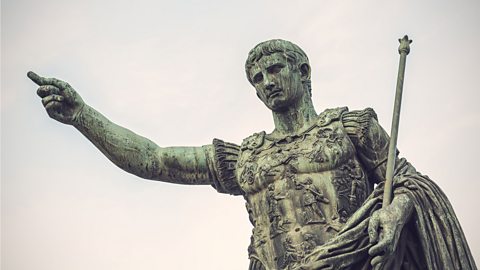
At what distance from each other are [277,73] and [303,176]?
1.24m

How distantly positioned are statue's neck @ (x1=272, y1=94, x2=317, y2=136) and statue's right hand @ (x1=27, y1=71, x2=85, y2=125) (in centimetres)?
224

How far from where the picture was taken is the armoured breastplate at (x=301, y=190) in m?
15.6

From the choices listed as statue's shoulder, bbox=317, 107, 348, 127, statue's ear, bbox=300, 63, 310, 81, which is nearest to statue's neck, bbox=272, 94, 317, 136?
statue's shoulder, bbox=317, 107, 348, 127

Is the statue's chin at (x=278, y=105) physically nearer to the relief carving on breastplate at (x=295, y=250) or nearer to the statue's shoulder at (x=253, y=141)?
the statue's shoulder at (x=253, y=141)

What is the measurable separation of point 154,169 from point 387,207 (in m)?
3.00

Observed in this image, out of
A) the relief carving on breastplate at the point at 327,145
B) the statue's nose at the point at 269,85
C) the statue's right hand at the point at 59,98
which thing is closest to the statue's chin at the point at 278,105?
the statue's nose at the point at 269,85

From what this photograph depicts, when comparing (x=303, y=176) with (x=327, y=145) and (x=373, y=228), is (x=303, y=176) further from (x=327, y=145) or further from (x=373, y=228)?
(x=373, y=228)

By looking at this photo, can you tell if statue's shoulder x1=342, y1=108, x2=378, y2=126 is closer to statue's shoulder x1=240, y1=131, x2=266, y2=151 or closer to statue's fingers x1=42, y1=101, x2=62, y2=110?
statue's shoulder x1=240, y1=131, x2=266, y2=151

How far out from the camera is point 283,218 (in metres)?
15.8

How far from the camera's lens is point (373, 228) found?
1473 centimetres

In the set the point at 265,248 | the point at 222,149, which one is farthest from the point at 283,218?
the point at 222,149

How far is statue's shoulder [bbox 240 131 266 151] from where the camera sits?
1652 cm

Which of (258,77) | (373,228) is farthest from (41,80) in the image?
(373,228)

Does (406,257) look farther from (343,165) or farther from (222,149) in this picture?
(222,149)
